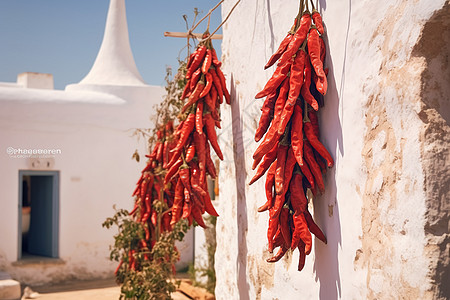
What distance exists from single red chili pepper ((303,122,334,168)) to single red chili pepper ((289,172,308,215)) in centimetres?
12

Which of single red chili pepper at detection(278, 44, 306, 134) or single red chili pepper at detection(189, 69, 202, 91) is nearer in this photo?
single red chili pepper at detection(278, 44, 306, 134)

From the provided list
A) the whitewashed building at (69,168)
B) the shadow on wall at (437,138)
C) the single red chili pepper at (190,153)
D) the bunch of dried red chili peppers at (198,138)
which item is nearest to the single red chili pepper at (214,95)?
the bunch of dried red chili peppers at (198,138)

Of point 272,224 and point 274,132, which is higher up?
point 274,132

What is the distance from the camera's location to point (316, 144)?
7.24 ft

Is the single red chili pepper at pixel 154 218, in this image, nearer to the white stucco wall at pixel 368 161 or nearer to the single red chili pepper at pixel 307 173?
the white stucco wall at pixel 368 161

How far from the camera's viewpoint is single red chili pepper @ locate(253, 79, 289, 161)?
2.23 meters

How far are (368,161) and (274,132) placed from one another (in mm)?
423

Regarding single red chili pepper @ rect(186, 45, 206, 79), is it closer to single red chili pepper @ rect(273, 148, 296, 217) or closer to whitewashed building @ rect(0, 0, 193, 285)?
single red chili pepper @ rect(273, 148, 296, 217)

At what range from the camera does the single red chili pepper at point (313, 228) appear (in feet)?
7.20

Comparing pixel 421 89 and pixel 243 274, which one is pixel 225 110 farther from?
pixel 421 89

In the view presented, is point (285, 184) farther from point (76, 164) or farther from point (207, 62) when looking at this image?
point (76, 164)

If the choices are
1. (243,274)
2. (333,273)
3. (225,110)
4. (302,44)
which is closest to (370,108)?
(302,44)

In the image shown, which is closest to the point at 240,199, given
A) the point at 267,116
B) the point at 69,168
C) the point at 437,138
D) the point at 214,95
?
the point at 214,95

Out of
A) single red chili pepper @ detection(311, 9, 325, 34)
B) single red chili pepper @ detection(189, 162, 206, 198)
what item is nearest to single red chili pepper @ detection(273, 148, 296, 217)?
single red chili pepper @ detection(311, 9, 325, 34)
